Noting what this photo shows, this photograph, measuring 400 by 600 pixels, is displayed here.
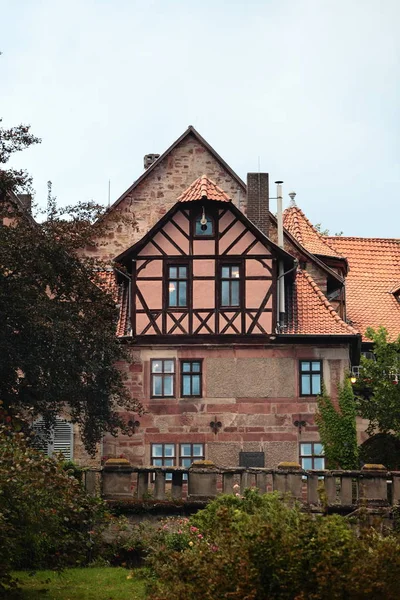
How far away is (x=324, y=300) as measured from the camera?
47.4 meters

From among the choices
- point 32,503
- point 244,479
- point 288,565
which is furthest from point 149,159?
point 288,565

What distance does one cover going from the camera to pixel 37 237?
37000mm

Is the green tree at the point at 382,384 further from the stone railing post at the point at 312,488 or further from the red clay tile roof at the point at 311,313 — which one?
the stone railing post at the point at 312,488

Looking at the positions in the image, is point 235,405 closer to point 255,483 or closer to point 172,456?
point 172,456

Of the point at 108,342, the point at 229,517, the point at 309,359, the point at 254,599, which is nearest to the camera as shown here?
the point at 254,599

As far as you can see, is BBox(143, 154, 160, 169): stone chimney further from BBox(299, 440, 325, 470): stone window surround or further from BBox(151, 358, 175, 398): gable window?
BBox(299, 440, 325, 470): stone window surround

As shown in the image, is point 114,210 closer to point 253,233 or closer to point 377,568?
point 253,233

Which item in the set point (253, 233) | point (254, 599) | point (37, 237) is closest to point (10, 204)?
point (37, 237)

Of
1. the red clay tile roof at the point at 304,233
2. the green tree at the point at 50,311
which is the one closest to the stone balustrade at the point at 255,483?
the green tree at the point at 50,311

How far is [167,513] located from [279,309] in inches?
461

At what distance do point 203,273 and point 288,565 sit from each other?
20.7 meters

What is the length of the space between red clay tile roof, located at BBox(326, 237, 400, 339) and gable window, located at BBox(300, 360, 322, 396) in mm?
4432

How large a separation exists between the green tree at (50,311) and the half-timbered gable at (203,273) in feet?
23.0

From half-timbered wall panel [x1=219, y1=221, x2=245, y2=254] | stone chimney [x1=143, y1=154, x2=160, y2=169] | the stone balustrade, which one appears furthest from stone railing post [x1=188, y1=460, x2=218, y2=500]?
stone chimney [x1=143, y1=154, x2=160, y2=169]
